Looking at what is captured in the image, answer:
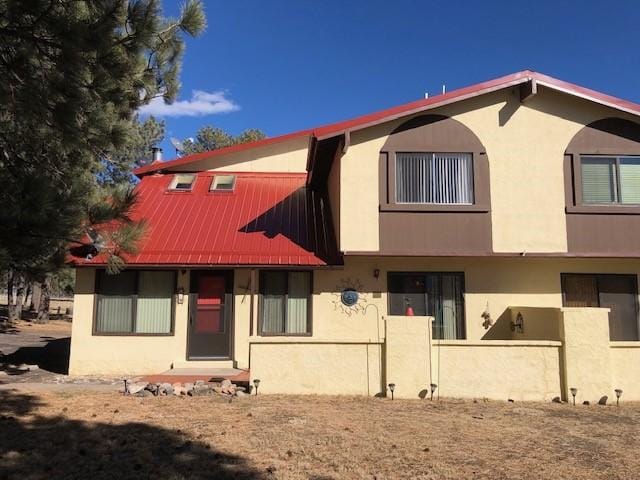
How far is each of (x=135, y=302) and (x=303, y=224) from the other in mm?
4310

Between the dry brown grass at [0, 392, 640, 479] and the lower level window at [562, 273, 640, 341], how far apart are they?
3.99 meters

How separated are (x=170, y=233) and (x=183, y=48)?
662cm

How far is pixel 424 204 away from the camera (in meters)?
11.5

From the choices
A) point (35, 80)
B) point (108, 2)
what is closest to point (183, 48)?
point (108, 2)

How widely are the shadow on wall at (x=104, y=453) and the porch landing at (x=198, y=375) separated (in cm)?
299

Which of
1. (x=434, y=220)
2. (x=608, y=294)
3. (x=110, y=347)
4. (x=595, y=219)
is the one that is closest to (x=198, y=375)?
(x=110, y=347)

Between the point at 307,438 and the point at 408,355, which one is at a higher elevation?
the point at 408,355

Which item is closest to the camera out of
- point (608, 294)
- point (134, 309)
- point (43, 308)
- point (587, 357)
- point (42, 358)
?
point (587, 357)

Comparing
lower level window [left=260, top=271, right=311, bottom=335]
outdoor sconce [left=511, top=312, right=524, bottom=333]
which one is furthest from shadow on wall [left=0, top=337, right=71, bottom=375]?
outdoor sconce [left=511, top=312, right=524, bottom=333]

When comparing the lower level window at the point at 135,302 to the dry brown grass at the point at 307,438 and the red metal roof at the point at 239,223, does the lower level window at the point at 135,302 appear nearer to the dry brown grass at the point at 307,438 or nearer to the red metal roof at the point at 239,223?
the red metal roof at the point at 239,223

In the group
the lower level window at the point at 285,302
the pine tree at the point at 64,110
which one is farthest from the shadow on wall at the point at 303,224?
the pine tree at the point at 64,110

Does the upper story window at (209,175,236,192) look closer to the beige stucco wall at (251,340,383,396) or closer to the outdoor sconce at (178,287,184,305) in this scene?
the outdoor sconce at (178,287,184,305)

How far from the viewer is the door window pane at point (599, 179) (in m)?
11.7

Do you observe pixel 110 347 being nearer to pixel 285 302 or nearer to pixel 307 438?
pixel 285 302
